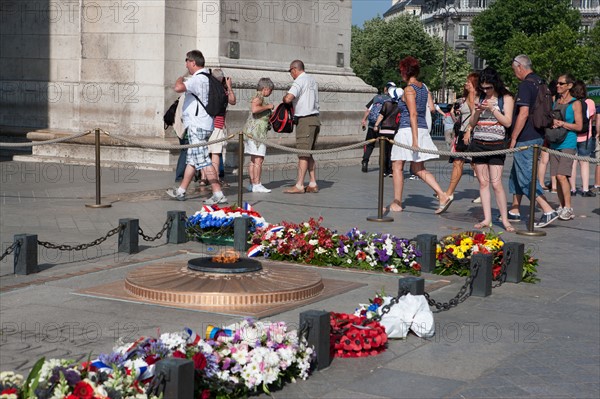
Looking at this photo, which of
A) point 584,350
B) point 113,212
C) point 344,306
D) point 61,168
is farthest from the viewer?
point 61,168

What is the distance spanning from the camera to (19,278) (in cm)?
829

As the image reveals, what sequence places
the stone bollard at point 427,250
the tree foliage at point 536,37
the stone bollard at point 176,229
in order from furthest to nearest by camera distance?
the tree foliage at point 536,37 < the stone bollard at point 176,229 < the stone bollard at point 427,250

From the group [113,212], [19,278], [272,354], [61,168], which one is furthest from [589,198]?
[272,354]

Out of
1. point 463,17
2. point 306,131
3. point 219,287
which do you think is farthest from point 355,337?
Answer: point 463,17

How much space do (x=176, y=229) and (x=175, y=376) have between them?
5680 millimetres

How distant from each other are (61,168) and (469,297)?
11723 mm

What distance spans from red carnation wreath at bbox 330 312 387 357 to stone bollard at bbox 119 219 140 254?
12.1ft

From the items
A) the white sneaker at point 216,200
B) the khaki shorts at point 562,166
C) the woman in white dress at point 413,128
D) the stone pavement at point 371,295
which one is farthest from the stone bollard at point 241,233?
the khaki shorts at point 562,166

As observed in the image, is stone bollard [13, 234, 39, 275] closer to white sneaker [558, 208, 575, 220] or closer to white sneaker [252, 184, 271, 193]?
white sneaker [252, 184, 271, 193]

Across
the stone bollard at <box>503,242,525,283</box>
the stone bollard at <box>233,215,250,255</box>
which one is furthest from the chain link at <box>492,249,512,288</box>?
the stone bollard at <box>233,215,250,255</box>

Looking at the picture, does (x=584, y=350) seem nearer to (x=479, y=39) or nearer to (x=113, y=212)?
(x=113, y=212)

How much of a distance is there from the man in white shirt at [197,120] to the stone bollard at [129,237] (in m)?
3.60

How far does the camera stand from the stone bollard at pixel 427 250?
9008 millimetres

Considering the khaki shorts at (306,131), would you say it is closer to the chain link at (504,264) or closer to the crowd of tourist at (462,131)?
the crowd of tourist at (462,131)
